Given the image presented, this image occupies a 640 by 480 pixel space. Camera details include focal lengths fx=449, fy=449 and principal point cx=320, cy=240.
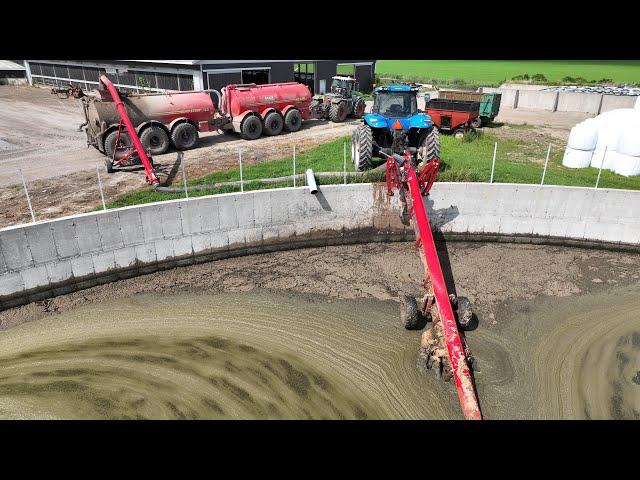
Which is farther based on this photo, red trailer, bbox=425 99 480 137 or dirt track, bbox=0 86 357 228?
red trailer, bbox=425 99 480 137

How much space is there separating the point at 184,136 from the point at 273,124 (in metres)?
4.12

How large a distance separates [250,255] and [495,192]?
6858mm

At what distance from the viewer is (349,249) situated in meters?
12.2

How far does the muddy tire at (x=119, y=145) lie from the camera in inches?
591

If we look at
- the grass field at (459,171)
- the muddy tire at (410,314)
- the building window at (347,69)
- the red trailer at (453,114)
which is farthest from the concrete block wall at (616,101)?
the muddy tire at (410,314)

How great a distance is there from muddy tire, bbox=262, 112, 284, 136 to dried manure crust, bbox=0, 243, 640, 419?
8.98m

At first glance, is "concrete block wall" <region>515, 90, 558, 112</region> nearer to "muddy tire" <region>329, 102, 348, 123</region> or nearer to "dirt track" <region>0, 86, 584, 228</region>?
"dirt track" <region>0, 86, 584, 228</region>

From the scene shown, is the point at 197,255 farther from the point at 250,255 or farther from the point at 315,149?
the point at 315,149

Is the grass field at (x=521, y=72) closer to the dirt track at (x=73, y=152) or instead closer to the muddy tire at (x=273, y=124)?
the dirt track at (x=73, y=152)

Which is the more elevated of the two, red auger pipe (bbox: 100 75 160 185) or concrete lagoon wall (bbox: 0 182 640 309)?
red auger pipe (bbox: 100 75 160 185)

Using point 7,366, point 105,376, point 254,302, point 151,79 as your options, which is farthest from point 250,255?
point 151,79

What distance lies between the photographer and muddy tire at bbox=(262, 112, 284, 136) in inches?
742

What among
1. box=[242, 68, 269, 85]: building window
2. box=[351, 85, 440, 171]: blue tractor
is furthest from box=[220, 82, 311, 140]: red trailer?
box=[242, 68, 269, 85]: building window

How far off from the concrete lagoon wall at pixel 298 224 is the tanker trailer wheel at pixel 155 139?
592 cm
